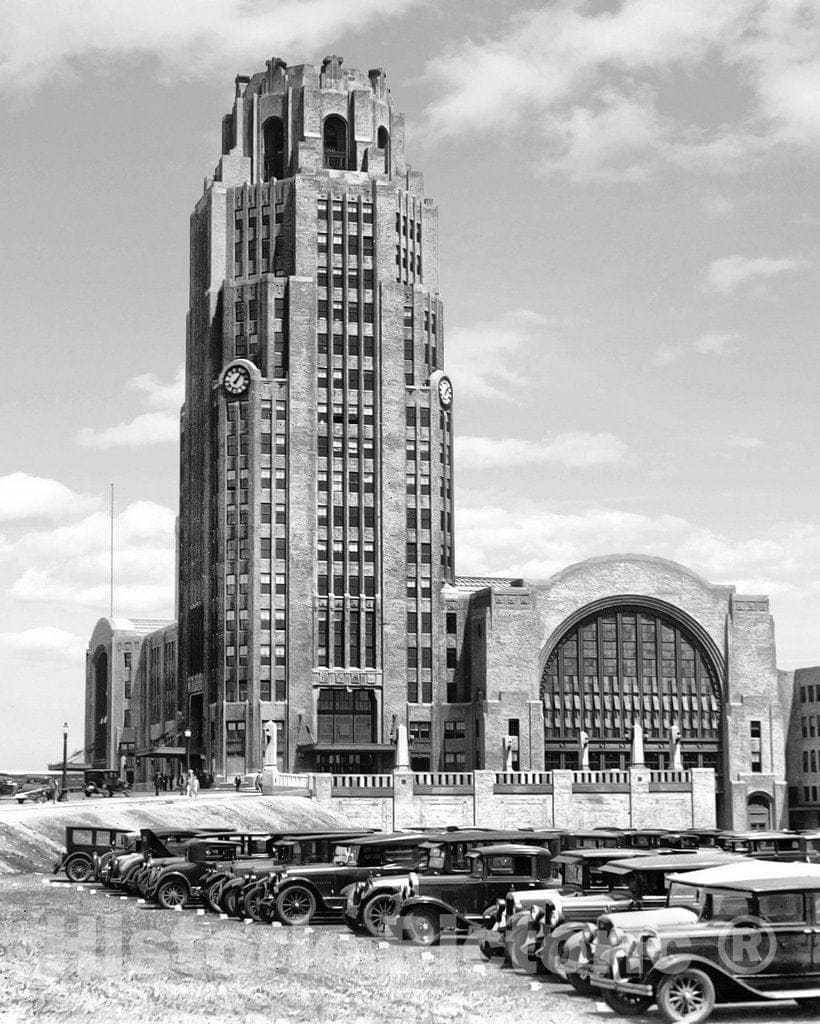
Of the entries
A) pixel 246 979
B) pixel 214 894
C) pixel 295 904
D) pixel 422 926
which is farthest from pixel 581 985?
pixel 214 894

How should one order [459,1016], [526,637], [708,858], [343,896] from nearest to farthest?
[459,1016], [708,858], [343,896], [526,637]

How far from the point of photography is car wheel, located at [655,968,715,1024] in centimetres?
2739

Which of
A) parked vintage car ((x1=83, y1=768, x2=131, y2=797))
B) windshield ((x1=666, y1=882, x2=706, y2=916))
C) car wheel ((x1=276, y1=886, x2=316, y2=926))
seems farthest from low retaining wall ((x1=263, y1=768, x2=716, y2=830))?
windshield ((x1=666, y1=882, x2=706, y2=916))

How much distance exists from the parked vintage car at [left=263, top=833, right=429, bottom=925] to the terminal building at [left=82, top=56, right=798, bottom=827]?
3081 inches

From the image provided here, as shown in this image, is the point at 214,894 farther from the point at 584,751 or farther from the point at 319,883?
the point at 584,751

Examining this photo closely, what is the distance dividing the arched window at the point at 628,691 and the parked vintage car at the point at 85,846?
226 feet

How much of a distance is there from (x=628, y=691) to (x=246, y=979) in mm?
97826

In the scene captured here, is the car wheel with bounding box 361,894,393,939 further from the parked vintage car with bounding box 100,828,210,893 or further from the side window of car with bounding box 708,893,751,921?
the parked vintage car with bounding box 100,828,210,893

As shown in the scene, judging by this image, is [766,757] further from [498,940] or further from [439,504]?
[498,940]

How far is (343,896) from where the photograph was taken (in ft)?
140

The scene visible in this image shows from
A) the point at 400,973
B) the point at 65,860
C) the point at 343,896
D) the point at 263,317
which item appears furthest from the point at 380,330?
the point at 400,973

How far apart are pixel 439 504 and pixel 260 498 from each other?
1433 cm

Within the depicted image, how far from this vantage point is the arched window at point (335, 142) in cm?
13625

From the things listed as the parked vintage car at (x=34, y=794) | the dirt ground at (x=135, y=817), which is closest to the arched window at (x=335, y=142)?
the parked vintage car at (x=34, y=794)
